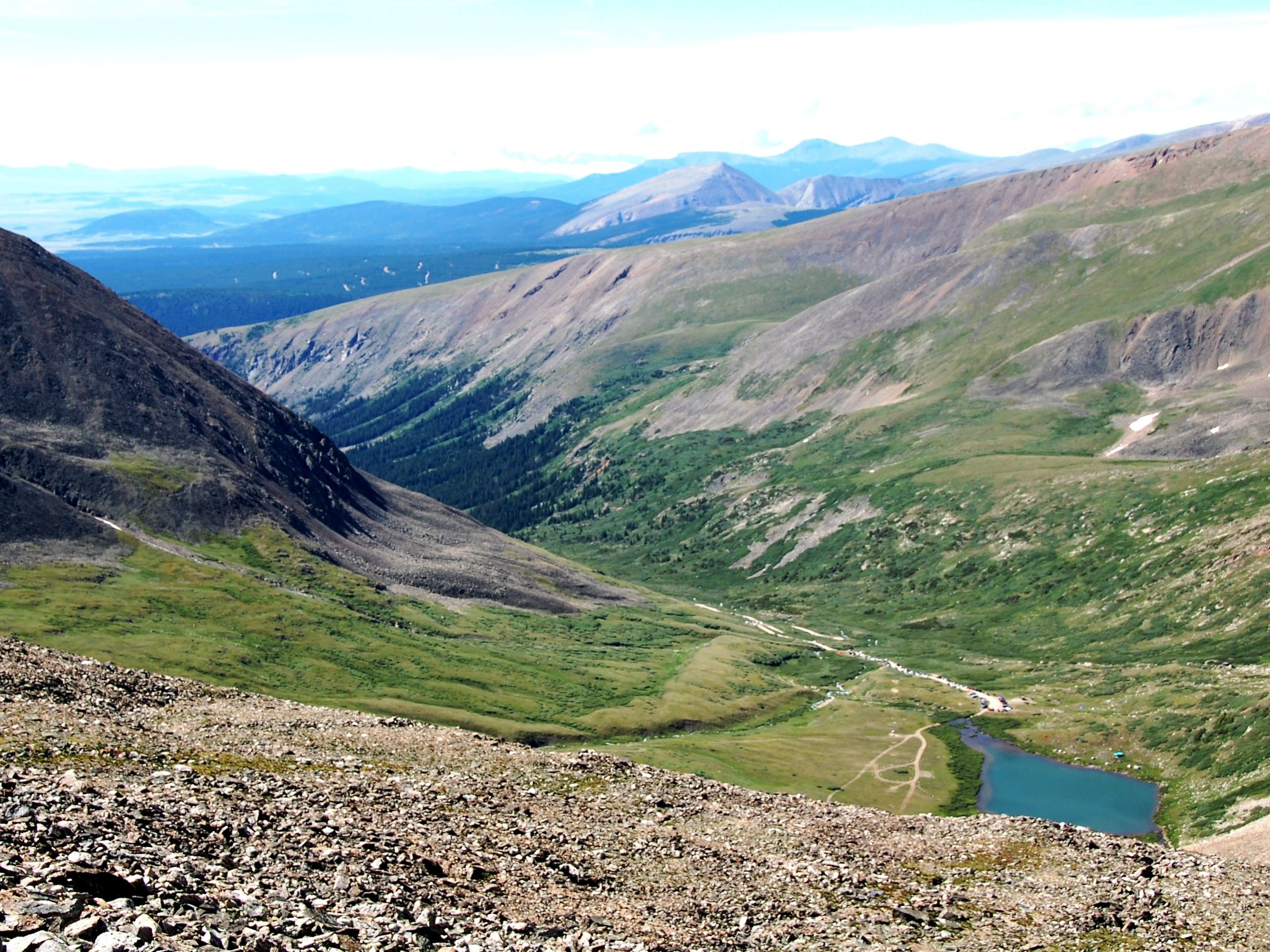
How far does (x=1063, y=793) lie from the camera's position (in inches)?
5084

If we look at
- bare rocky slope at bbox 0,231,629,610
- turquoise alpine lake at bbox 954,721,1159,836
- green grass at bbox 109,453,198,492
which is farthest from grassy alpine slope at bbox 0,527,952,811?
green grass at bbox 109,453,198,492

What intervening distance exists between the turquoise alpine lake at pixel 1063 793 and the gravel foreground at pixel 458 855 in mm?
44978

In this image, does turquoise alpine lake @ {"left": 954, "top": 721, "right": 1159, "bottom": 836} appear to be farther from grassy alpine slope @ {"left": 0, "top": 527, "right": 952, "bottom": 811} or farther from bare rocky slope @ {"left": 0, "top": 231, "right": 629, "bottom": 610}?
bare rocky slope @ {"left": 0, "top": 231, "right": 629, "bottom": 610}

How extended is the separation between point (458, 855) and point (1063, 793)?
98425 millimetres

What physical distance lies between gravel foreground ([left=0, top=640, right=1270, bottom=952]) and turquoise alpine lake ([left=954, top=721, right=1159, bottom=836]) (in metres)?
45.0

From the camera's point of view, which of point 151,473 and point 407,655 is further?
point 151,473

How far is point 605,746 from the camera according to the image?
396 ft

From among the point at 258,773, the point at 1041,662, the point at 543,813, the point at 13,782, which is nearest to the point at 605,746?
the point at 543,813

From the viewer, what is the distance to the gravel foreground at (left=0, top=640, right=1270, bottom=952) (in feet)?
122

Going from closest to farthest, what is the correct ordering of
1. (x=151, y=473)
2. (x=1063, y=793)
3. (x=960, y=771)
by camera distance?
1. (x=1063, y=793)
2. (x=960, y=771)
3. (x=151, y=473)

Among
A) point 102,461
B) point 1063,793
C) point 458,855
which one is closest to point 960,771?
point 1063,793

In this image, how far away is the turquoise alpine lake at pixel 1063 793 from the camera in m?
119

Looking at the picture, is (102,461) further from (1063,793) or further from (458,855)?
(1063,793)

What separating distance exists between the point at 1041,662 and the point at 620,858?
148765 mm
